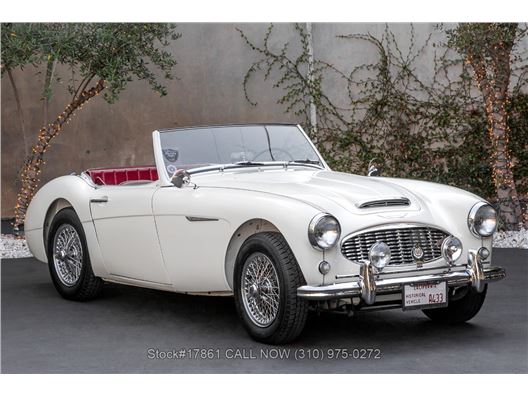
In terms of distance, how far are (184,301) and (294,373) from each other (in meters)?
2.33

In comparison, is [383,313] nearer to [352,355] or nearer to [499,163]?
[352,355]

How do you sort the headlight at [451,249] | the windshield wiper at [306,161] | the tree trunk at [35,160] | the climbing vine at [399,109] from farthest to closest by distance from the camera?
the climbing vine at [399,109]
the tree trunk at [35,160]
the windshield wiper at [306,161]
the headlight at [451,249]

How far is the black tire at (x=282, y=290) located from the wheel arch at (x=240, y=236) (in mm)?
116

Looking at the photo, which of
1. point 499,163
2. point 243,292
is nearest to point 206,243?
point 243,292

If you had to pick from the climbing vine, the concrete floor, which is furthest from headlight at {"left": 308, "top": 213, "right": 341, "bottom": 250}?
the climbing vine

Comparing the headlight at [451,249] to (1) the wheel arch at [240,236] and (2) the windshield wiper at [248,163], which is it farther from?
(2) the windshield wiper at [248,163]

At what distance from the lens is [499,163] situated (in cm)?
1092

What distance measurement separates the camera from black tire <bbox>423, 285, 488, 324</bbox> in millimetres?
5887

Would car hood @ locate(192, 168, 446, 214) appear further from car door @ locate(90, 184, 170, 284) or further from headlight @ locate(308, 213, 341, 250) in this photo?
car door @ locate(90, 184, 170, 284)

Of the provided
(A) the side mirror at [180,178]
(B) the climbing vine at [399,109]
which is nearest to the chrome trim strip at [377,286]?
(A) the side mirror at [180,178]

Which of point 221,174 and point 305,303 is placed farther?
point 221,174

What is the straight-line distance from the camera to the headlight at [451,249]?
555 centimetres

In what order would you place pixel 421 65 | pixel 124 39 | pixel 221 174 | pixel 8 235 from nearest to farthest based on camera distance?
pixel 221 174
pixel 124 39
pixel 8 235
pixel 421 65

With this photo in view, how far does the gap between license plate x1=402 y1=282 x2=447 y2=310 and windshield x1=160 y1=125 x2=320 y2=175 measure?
5.65 feet
